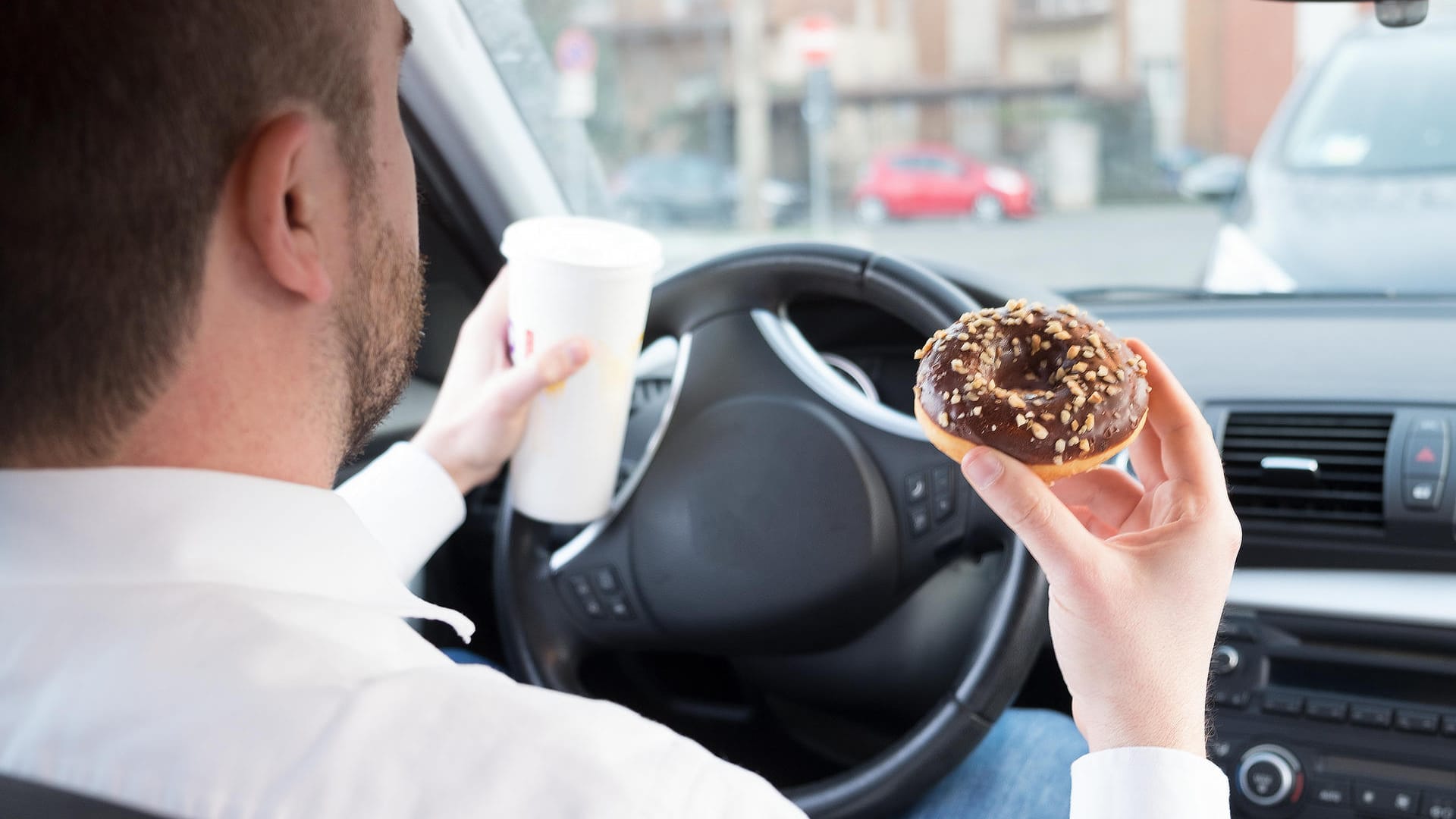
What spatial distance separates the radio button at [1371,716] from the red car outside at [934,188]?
1390 centimetres

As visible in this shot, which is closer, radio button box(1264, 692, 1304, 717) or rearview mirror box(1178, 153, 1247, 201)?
radio button box(1264, 692, 1304, 717)

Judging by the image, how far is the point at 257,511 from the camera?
36.0 inches

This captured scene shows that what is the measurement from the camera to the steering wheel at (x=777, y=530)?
1593mm

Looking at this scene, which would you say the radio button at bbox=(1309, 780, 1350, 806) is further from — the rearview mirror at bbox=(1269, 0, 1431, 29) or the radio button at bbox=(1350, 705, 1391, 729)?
the rearview mirror at bbox=(1269, 0, 1431, 29)

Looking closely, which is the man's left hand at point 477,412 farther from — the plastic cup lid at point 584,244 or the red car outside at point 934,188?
the red car outside at point 934,188

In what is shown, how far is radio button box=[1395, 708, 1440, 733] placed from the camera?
175cm

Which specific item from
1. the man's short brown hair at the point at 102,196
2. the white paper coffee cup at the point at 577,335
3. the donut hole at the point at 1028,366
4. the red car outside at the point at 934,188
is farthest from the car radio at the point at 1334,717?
the red car outside at the point at 934,188

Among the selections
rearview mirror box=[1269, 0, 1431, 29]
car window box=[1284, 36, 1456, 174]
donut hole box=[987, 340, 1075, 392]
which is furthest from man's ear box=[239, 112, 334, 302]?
car window box=[1284, 36, 1456, 174]

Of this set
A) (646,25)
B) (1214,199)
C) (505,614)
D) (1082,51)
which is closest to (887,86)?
(1082,51)

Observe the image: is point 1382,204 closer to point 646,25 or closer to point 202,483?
point 202,483

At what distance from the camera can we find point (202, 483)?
89 cm

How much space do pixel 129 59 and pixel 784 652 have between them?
1297 millimetres

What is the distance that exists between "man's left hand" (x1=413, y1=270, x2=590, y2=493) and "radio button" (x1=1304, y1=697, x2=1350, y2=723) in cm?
120

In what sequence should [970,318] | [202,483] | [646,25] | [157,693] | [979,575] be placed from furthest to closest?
[646,25] < [979,575] < [970,318] < [202,483] < [157,693]
